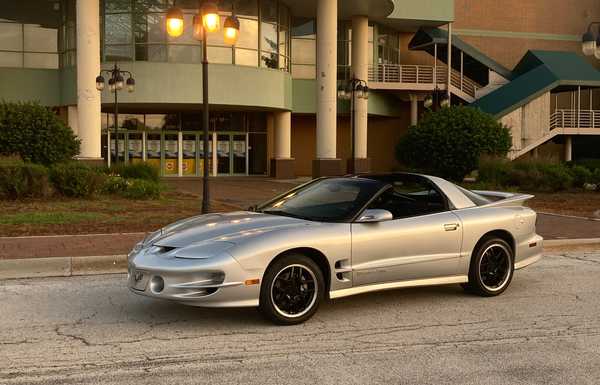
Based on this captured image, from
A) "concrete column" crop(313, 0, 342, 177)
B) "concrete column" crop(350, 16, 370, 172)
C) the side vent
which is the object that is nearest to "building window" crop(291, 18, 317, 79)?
"concrete column" crop(350, 16, 370, 172)

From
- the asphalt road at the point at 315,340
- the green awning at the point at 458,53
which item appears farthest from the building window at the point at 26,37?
the asphalt road at the point at 315,340

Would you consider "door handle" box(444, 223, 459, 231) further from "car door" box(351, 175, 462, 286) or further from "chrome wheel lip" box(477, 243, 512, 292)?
"chrome wheel lip" box(477, 243, 512, 292)

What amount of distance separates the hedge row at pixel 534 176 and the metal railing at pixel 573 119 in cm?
1375

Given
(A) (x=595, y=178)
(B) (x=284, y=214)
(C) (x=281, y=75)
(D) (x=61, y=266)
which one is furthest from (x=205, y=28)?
(C) (x=281, y=75)

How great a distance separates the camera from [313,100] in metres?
36.9

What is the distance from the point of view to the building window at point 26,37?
1308 inches

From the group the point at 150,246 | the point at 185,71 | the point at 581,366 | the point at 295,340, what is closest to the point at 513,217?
the point at 581,366

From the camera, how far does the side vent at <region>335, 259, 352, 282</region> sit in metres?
6.25

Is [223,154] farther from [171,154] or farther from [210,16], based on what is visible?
[210,16]

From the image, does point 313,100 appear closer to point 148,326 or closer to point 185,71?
point 185,71

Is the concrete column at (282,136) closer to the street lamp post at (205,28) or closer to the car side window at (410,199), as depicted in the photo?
the street lamp post at (205,28)

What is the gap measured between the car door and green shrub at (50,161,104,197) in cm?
1193

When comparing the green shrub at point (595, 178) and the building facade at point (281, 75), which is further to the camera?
the building facade at point (281, 75)

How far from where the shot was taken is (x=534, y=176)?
22938 mm
